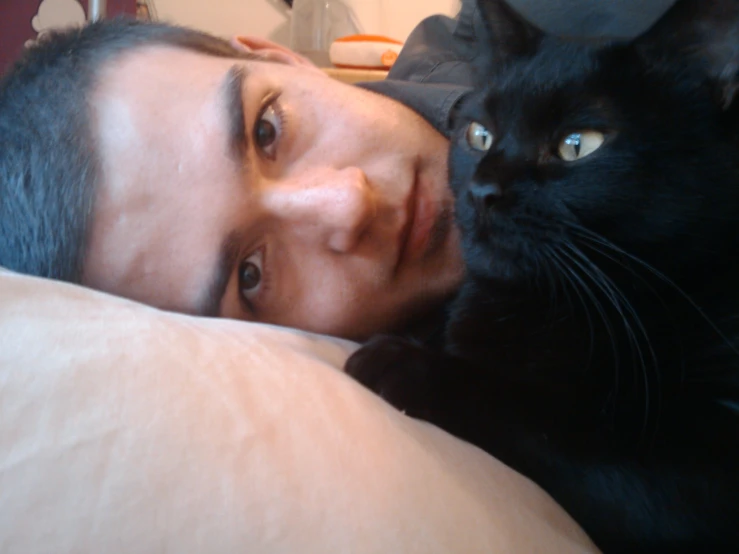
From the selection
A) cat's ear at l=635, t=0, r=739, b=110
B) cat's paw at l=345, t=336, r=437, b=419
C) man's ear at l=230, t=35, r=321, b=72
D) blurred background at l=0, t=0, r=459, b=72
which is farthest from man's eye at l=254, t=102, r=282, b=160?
blurred background at l=0, t=0, r=459, b=72

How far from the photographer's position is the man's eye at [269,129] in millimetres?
766

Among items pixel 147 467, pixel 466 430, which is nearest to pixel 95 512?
pixel 147 467

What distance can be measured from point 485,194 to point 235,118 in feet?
1.18

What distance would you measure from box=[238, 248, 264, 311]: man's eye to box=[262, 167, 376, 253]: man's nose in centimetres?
7

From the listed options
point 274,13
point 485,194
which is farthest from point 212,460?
point 274,13

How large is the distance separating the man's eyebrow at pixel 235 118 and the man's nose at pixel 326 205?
0.20ft

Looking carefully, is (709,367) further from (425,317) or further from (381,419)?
(425,317)

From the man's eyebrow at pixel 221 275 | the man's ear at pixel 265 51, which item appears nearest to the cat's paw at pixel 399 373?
the man's eyebrow at pixel 221 275

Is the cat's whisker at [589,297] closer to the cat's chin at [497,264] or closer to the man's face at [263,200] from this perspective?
the cat's chin at [497,264]

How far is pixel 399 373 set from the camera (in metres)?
0.53

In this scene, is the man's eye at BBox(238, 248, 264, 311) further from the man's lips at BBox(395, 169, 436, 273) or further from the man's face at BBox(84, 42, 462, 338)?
the man's lips at BBox(395, 169, 436, 273)

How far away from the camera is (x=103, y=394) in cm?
35

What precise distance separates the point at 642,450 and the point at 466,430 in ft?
0.48

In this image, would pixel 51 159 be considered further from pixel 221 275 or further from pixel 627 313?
pixel 627 313
